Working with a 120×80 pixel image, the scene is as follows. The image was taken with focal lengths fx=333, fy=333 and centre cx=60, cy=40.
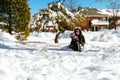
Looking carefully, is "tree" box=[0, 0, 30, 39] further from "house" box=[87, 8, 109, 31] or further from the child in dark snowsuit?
"house" box=[87, 8, 109, 31]

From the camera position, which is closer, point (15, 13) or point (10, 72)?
point (10, 72)

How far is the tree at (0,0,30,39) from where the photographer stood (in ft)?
75.3

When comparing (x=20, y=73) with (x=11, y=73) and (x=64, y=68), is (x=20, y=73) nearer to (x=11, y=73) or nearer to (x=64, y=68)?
(x=11, y=73)

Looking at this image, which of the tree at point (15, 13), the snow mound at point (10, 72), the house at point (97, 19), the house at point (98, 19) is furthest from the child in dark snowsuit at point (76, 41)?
the house at point (97, 19)

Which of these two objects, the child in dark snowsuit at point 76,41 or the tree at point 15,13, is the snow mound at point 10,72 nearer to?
the child in dark snowsuit at point 76,41

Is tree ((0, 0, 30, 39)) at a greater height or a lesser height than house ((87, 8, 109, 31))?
greater

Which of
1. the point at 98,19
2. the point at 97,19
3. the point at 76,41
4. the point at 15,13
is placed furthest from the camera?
the point at 98,19

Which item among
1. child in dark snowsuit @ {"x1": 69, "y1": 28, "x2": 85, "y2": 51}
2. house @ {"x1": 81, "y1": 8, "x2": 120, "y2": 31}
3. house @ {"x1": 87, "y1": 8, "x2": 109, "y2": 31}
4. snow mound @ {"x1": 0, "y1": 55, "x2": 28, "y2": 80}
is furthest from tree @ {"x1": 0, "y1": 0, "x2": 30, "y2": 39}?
house @ {"x1": 87, "y1": 8, "x2": 109, "y2": 31}

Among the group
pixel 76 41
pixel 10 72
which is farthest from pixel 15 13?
pixel 10 72

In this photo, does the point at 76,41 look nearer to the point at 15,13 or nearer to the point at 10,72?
the point at 10,72

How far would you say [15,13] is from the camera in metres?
23.2

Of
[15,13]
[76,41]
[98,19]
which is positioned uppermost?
[15,13]

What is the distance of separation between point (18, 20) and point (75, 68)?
15.0 metres

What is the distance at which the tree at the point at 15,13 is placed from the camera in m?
23.0
